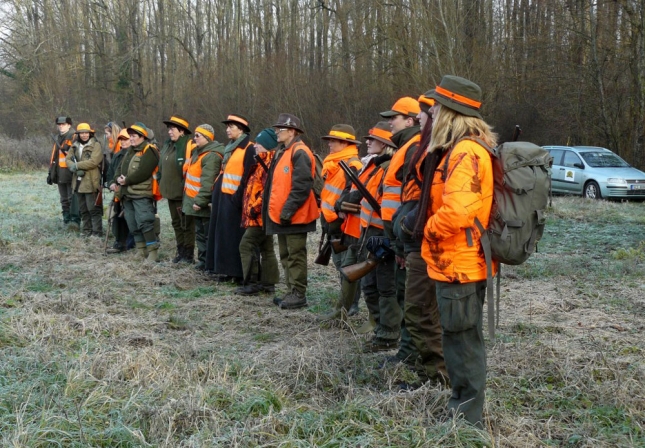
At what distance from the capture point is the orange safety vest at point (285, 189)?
297 inches

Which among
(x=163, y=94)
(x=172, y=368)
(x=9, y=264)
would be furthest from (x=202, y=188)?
(x=163, y=94)

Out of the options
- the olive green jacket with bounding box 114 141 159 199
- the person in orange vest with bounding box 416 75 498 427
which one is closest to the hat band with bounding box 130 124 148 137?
the olive green jacket with bounding box 114 141 159 199

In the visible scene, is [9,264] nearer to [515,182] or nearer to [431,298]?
[431,298]

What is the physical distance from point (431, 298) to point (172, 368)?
1814 mm

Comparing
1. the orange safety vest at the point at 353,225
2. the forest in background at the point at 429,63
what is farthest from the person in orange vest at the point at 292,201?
the forest in background at the point at 429,63

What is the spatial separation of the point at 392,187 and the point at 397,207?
160 mm

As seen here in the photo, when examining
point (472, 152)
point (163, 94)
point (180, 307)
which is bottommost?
point (180, 307)

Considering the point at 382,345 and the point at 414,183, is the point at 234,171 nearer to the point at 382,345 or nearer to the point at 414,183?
the point at 382,345

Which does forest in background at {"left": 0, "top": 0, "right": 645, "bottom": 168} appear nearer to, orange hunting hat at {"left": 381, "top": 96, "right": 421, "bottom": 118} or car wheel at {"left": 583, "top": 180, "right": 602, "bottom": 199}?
car wheel at {"left": 583, "top": 180, "right": 602, "bottom": 199}

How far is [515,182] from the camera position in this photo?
12.1 feet

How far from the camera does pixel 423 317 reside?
15.8ft

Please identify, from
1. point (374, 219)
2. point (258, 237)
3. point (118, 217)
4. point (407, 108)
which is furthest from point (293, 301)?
point (118, 217)

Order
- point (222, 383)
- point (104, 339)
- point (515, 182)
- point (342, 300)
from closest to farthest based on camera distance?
point (515, 182)
point (222, 383)
point (104, 339)
point (342, 300)

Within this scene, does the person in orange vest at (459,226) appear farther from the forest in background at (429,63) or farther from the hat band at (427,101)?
the forest in background at (429,63)
